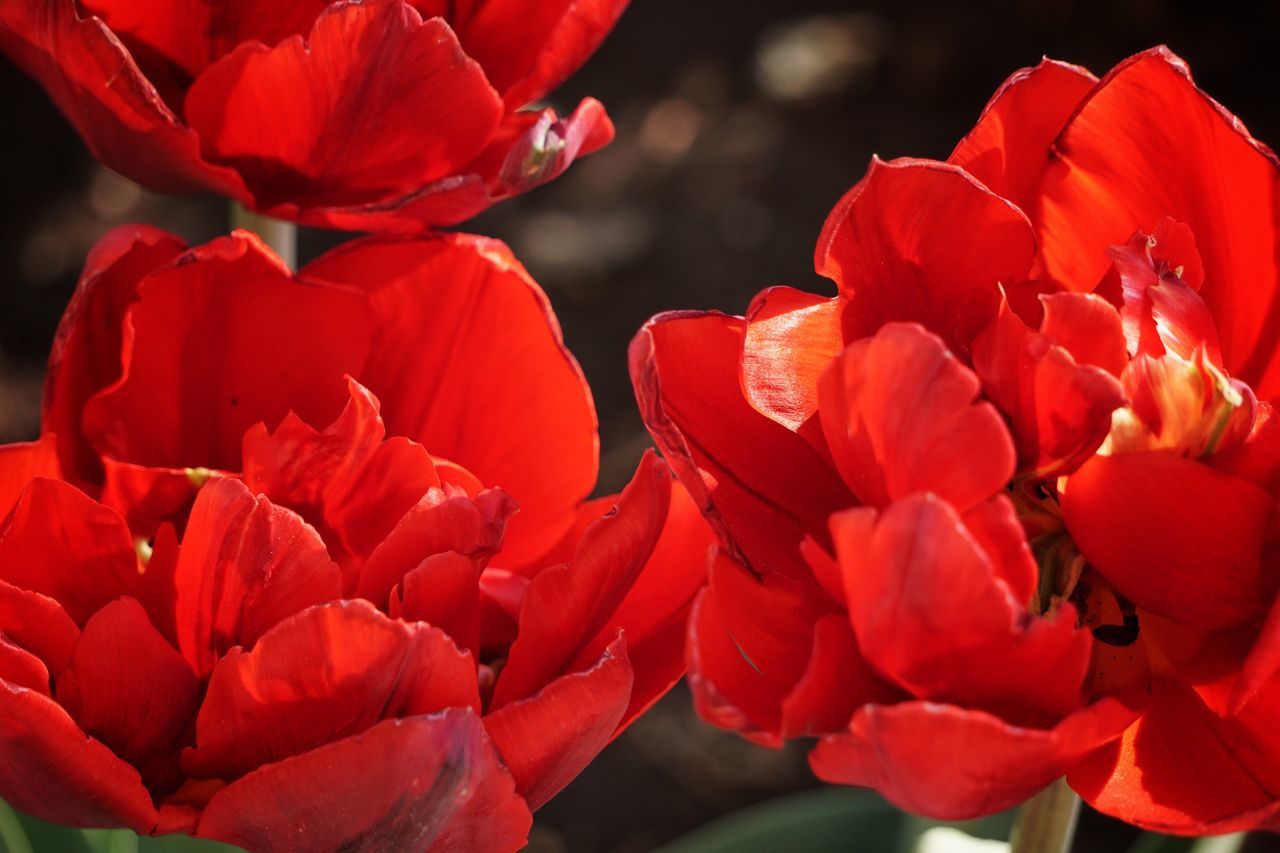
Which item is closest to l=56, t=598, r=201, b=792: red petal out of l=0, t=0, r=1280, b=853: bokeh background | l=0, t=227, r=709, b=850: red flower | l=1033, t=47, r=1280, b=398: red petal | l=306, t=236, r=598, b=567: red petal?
l=0, t=227, r=709, b=850: red flower

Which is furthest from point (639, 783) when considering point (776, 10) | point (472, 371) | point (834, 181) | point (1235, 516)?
point (1235, 516)

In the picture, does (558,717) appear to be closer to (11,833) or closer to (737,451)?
(737,451)

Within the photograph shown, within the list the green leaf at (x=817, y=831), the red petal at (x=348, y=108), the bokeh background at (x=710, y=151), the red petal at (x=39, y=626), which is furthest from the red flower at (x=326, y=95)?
the bokeh background at (x=710, y=151)

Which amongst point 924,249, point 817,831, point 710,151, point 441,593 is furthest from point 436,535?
A: point 710,151

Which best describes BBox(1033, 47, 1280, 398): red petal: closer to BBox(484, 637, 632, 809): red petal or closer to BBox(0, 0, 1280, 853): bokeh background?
BBox(484, 637, 632, 809): red petal

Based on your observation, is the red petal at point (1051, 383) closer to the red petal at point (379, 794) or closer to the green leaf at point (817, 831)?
the red petal at point (379, 794)

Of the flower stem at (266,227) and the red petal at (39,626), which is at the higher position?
the flower stem at (266,227)

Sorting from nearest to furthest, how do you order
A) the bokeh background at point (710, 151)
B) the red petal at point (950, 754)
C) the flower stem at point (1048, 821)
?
the red petal at point (950, 754) → the flower stem at point (1048, 821) → the bokeh background at point (710, 151)

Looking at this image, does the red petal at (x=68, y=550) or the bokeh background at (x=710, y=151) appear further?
the bokeh background at (x=710, y=151)
